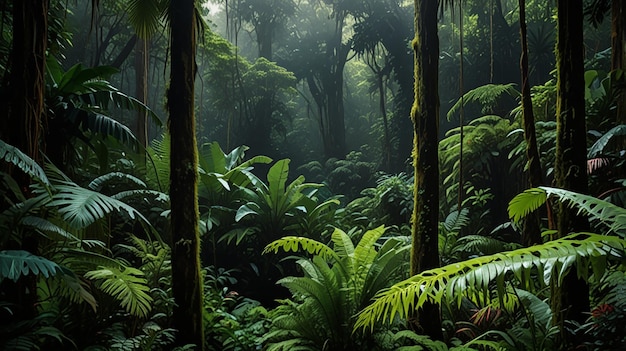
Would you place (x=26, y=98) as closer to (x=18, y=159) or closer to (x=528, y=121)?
(x=18, y=159)

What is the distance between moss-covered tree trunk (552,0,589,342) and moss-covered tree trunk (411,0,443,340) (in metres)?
0.91

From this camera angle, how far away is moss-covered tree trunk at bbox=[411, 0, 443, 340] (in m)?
3.47

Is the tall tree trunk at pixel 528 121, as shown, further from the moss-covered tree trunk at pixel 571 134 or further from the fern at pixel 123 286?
the fern at pixel 123 286

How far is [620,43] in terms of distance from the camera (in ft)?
17.0

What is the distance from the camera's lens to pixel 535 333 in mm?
2814

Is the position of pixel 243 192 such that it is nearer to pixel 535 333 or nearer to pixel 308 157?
pixel 535 333

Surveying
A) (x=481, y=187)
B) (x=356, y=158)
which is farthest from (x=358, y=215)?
(x=356, y=158)

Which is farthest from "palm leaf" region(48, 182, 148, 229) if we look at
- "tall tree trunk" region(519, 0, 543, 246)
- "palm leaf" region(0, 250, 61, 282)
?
"tall tree trunk" region(519, 0, 543, 246)

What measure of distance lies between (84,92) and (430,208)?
3662 mm

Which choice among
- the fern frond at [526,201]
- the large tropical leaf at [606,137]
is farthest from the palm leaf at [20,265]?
the large tropical leaf at [606,137]

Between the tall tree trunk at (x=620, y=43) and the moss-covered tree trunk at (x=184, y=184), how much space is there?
4.98 metres

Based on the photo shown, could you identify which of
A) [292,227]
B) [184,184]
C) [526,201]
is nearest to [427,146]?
[526,201]

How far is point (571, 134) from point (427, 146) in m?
1.04

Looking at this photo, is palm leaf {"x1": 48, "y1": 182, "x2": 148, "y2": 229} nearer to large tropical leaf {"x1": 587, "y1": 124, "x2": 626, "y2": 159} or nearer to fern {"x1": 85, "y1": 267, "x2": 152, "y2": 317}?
fern {"x1": 85, "y1": 267, "x2": 152, "y2": 317}
